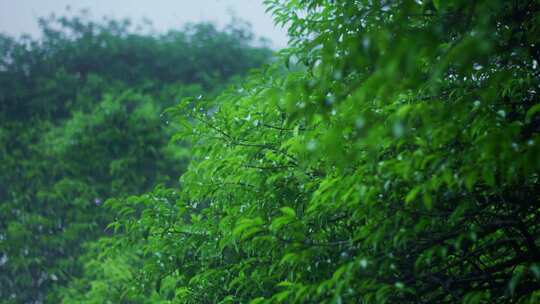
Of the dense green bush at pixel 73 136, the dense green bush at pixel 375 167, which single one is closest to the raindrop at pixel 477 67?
the dense green bush at pixel 375 167

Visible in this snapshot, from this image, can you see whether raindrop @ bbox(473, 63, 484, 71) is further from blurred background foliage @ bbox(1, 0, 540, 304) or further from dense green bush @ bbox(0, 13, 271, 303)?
dense green bush @ bbox(0, 13, 271, 303)

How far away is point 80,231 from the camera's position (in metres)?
12.6

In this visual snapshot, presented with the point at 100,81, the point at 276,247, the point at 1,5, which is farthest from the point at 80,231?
the point at 1,5

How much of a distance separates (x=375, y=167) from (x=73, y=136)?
1245 centimetres

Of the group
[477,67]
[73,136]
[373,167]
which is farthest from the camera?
[73,136]

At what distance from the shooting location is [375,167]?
8.79ft

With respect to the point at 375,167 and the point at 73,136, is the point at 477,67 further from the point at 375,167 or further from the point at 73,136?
the point at 73,136

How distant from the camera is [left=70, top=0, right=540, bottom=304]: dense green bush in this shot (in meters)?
2.13

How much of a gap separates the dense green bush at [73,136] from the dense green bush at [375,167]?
841 cm

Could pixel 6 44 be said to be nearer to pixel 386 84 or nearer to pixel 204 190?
pixel 204 190

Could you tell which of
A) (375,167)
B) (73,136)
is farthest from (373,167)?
(73,136)

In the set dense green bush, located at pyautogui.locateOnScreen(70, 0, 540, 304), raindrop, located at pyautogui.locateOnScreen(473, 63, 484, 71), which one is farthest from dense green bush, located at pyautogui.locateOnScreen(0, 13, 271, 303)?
raindrop, located at pyautogui.locateOnScreen(473, 63, 484, 71)

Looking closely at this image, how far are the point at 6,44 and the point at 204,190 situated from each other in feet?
54.2

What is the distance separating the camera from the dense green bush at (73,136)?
12.5m
